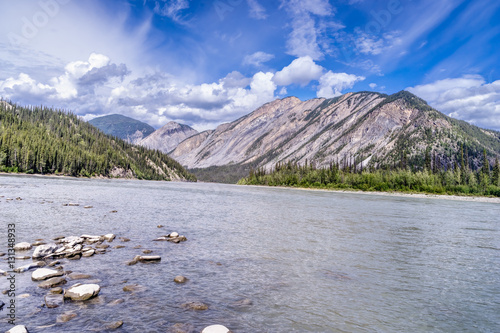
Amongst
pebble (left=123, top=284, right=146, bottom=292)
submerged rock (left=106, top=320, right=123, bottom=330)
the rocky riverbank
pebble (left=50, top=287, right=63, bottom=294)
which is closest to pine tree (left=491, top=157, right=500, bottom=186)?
the rocky riverbank

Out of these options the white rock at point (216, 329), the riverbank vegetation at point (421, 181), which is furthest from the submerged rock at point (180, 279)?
the riverbank vegetation at point (421, 181)

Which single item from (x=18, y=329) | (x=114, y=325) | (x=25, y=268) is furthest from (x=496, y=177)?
(x=18, y=329)

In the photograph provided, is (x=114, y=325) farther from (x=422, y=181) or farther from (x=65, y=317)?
(x=422, y=181)

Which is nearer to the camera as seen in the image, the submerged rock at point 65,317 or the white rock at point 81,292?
the submerged rock at point 65,317

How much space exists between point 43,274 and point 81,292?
133 inches

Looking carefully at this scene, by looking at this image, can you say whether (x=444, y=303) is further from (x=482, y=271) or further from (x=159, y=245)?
(x=159, y=245)

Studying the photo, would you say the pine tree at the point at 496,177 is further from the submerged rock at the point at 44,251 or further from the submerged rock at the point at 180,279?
the submerged rock at the point at 44,251

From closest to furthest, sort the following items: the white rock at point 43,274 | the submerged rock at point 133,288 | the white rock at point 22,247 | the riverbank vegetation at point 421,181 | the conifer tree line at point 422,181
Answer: the submerged rock at point 133,288 → the white rock at point 43,274 → the white rock at point 22,247 → the riverbank vegetation at point 421,181 → the conifer tree line at point 422,181

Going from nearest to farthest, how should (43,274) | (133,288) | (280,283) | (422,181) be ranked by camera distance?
(133,288)
(43,274)
(280,283)
(422,181)

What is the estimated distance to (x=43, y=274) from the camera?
12.7 m

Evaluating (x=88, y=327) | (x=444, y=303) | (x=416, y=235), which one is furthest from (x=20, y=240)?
(x=416, y=235)

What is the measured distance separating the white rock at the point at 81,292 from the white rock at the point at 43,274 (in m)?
2.36

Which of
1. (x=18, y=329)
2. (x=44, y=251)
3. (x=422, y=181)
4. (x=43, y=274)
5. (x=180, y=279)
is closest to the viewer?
(x=18, y=329)

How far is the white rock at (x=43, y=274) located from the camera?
12.4 m
